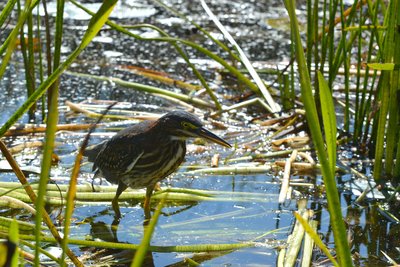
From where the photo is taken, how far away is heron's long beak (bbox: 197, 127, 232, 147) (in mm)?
5545

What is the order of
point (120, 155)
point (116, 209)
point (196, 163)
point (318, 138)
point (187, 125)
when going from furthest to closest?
1. point (196, 163)
2. point (120, 155)
3. point (187, 125)
4. point (116, 209)
5. point (318, 138)

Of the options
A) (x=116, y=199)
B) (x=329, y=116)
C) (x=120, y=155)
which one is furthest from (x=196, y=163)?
(x=329, y=116)

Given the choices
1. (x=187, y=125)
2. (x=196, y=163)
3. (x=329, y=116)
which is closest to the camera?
(x=329, y=116)

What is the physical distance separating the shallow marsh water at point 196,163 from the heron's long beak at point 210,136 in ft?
1.38

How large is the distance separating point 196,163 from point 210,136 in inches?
31.9

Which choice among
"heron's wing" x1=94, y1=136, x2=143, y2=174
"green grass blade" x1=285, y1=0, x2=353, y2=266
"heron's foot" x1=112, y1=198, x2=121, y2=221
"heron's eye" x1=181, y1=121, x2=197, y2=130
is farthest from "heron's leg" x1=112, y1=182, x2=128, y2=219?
"green grass blade" x1=285, y1=0, x2=353, y2=266

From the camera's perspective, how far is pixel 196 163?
20.8 feet

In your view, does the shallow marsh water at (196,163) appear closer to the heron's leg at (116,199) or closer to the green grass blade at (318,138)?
the heron's leg at (116,199)

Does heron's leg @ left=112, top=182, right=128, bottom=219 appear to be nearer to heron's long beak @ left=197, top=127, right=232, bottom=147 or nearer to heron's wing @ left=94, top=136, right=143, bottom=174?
heron's wing @ left=94, top=136, right=143, bottom=174

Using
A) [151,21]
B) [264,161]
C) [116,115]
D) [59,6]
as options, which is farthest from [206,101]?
[59,6]

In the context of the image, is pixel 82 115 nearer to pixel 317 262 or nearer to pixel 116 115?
pixel 116 115

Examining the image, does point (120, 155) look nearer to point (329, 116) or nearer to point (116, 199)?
point (116, 199)

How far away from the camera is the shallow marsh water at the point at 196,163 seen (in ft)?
16.7

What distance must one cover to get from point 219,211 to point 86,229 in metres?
0.91
